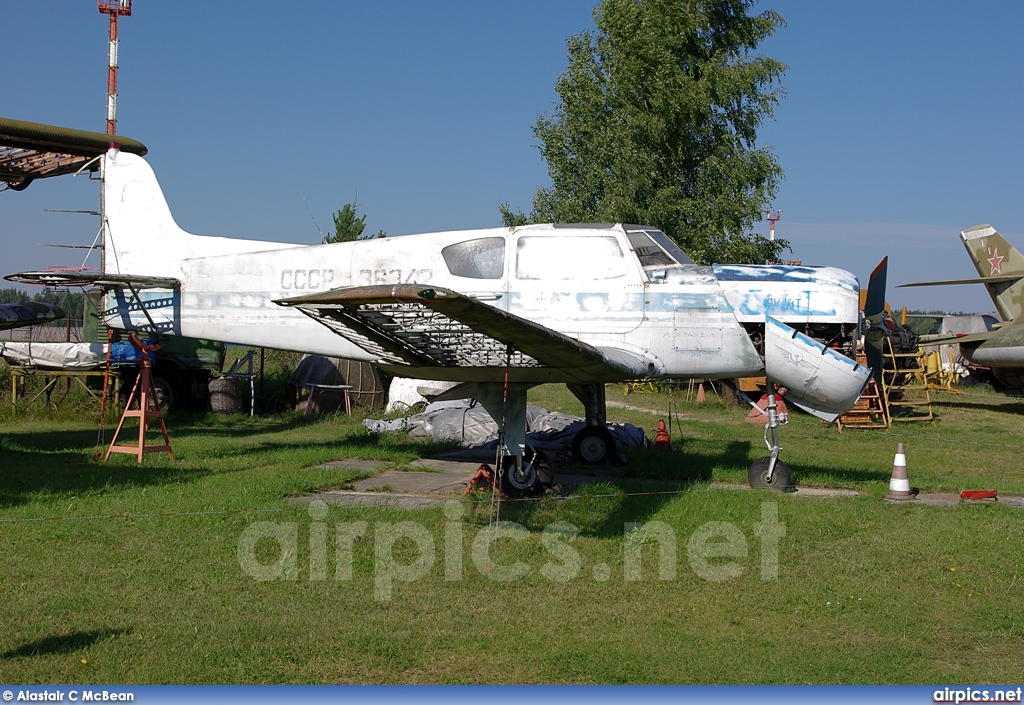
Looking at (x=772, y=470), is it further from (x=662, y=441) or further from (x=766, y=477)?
(x=662, y=441)

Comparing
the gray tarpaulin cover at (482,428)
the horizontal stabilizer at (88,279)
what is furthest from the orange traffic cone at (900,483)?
the horizontal stabilizer at (88,279)

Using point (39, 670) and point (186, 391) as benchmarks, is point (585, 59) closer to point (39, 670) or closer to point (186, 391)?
point (186, 391)

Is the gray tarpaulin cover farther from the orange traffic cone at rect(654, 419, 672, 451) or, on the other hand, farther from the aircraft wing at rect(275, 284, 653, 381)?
the aircraft wing at rect(275, 284, 653, 381)

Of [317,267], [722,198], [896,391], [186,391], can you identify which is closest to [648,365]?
Result: [317,267]

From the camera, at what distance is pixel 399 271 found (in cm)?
1013

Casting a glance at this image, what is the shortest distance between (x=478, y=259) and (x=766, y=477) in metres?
4.05

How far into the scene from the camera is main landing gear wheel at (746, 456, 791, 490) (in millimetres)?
9711

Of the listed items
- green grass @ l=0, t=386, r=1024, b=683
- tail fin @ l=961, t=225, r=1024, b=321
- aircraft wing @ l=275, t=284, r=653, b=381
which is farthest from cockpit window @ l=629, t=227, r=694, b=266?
tail fin @ l=961, t=225, r=1024, b=321

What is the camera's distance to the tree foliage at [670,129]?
25438mm

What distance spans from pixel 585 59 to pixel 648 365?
20579mm

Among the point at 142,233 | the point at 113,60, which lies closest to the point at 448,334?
the point at 142,233

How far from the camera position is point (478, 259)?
9969mm

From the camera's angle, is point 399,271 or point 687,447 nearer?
point 399,271

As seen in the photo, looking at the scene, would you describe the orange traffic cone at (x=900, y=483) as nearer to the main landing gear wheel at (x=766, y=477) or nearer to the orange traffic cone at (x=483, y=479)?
the main landing gear wheel at (x=766, y=477)
